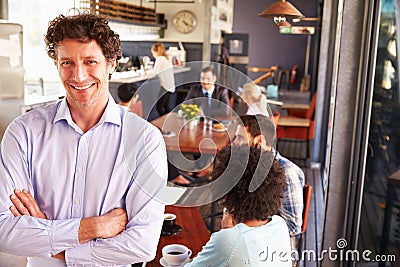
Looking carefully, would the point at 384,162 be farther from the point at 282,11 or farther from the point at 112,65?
the point at 112,65

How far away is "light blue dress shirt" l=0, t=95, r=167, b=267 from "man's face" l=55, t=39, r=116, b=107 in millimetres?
88

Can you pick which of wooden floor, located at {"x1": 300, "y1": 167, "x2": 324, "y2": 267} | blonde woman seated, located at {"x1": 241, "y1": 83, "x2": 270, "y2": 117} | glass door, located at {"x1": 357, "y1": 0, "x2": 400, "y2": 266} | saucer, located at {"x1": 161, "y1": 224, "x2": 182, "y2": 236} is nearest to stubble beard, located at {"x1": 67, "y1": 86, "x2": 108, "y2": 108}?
saucer, located at {"x1": 161, "y1": 224, "x2": 182, "y2": 236}

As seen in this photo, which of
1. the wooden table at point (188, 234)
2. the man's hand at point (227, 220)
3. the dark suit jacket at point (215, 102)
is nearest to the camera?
the man's hand at point (227, 220)

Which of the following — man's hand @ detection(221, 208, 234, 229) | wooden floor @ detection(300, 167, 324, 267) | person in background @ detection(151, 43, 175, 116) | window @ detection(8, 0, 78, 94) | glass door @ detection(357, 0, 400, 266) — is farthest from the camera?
person in background @ detection(151, 43, 175, 116)

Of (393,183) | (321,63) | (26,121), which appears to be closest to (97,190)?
(26,121)

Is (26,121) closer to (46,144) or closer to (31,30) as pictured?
(46,144)

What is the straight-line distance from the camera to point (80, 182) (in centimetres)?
162

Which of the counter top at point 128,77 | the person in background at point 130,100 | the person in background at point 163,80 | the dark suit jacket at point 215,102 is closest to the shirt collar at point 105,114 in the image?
the person in background at point 130,100

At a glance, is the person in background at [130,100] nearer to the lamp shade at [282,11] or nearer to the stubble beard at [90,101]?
the lamp shade at [282,11]

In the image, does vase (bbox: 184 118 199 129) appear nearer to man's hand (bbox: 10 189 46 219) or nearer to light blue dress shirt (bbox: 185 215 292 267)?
light blue dress shirt (bbox: 185 215 292 267)

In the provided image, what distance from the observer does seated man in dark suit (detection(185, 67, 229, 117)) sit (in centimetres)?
539

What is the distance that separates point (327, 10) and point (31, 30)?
4.63 meters

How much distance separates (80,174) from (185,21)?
10144 mm

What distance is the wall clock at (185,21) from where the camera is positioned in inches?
448
